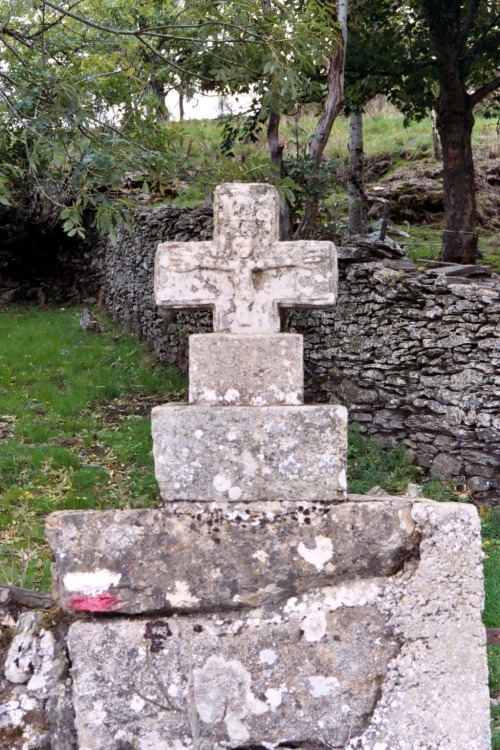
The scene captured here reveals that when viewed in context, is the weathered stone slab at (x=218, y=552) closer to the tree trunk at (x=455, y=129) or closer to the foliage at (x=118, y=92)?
the foliage at (x=118, y=92)

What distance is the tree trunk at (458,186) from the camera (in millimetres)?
9914

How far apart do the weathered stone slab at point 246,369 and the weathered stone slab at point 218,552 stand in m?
0.40

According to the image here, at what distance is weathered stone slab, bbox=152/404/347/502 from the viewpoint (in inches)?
105

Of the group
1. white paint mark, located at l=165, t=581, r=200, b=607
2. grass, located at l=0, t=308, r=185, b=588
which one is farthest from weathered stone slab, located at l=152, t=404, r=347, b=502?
grass, located at l=0, t=308, r=185, b=588

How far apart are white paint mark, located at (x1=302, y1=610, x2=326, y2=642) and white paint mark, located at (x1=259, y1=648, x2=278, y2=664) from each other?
124 millimetres

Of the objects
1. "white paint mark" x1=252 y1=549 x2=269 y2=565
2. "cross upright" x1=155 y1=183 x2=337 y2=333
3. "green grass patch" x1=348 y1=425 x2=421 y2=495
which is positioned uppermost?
"cross upright" x1=155 y1=183 x2=337 y2=333

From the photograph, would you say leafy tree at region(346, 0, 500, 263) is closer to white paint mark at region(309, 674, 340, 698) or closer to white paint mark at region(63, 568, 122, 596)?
white paint mark at region(309, 674, 340, 698)

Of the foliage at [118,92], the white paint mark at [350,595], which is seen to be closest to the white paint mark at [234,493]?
the white paint mark at [350,595]

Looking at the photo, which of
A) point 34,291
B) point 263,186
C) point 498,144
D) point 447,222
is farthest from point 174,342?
point 498,144

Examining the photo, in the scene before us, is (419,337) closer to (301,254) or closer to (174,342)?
(174,342)

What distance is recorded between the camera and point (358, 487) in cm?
689

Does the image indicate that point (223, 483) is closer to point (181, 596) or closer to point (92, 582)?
point (181, 596)

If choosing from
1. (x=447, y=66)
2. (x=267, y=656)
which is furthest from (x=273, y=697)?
(x=447, y=66)

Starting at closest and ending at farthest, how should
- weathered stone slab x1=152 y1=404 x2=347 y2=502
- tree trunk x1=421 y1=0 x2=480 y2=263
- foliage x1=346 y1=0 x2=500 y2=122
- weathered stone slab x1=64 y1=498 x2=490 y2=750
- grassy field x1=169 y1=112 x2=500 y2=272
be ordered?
weathered stone slab x1=64 y1=498 x2=490 y2=750, weathered stone slab x1=152 y1=404 x2=347 y2=502, tree trunk x1=421 y1=0 x2=480 y2=263, foliage x1=346 y1=0 x2=500 y2=122, grassy field x1=169 y1=112 x2=500 y2=272
